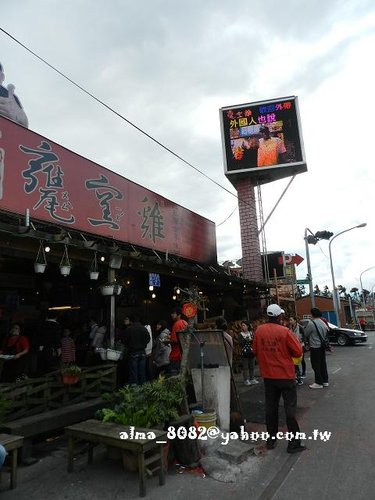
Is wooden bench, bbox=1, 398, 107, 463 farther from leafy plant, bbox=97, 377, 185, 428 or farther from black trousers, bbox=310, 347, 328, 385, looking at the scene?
black trousers, bbox=310, 347, 328, 385

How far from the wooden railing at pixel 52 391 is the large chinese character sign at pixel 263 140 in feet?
49.7

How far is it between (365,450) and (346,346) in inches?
741

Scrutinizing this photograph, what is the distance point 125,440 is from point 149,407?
2.60 ft

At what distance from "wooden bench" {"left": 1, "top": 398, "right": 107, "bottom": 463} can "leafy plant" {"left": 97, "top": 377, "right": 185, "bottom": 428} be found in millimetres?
833

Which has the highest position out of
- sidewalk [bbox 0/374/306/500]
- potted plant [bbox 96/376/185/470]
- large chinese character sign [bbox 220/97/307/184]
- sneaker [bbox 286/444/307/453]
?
large chinese character sign [bbox 220/97/307/184]

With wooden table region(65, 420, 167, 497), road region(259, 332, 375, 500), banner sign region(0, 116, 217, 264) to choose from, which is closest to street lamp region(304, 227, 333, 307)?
banner sign region(0, 116, 217, 264)

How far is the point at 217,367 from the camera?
6047mm

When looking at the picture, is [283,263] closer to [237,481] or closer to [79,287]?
[79,287]

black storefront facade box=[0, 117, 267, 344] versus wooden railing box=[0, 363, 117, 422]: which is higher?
black storefront facade box=[0, 117, 267, 344]

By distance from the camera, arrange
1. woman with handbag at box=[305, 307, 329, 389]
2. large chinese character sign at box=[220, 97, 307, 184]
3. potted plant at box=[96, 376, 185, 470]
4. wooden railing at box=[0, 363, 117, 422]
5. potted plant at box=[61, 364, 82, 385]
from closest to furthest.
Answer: potted plant at box=[96, 376, 185, 470]
wooden railing at box=[0, 363, 117, 422]
potted plant at box=[61, 364, 82, 385]
woman with handbag at box=[305, 307, 329, 389]
large chinese character sign at box=[220, 97, 307, 184]

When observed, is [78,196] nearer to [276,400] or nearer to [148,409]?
[148,409]

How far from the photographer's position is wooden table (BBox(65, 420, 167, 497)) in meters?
4.11

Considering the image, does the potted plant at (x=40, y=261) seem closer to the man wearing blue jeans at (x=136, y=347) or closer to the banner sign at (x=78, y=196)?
the banner sign at (x=78, y=196)

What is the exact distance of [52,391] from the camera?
20.3ft
